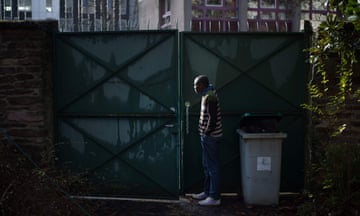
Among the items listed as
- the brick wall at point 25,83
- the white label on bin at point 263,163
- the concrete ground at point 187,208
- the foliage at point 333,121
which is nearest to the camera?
the foliage at point 333,121

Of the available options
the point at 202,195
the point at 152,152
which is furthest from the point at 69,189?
the point at 202,195

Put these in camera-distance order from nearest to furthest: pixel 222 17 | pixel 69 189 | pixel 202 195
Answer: pixel 69 189 → pixel 202 195 → pixel 222 17

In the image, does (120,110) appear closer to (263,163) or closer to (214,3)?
(263,163)

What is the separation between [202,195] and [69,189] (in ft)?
6.45

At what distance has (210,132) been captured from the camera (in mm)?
7191

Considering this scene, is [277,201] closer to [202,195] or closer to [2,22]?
[202,195]

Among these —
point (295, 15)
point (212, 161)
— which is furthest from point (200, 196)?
point (295, 15)

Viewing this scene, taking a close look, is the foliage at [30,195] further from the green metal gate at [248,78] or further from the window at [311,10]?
the window at [311,10]

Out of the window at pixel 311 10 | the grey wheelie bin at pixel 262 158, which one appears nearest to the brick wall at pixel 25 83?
the grey wheelie bin at pixel 262 158

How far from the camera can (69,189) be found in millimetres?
7227

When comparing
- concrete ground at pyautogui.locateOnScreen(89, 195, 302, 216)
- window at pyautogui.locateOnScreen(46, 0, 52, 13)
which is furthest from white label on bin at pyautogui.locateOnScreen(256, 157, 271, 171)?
window at pyautogui.locateOnScreen(46, 0, 52, 13)

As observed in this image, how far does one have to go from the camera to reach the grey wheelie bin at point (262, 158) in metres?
7.30

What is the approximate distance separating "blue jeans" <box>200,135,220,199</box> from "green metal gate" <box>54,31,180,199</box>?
556 mm

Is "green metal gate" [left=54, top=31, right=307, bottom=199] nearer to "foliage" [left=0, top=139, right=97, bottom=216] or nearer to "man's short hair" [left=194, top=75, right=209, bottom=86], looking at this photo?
"man's short hair" [left=194, top=75, right=209, bottom=86]
